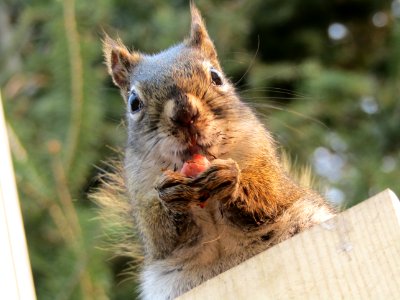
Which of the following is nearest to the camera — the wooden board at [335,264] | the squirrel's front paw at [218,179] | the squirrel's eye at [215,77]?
the wooden board at [335,264]

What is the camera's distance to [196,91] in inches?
47.4

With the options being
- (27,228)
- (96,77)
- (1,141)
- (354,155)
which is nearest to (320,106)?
(354,155)

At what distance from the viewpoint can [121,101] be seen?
213 cm

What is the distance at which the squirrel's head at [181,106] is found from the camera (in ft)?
3.72

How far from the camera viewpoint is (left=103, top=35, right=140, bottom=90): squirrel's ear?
60.9 inches

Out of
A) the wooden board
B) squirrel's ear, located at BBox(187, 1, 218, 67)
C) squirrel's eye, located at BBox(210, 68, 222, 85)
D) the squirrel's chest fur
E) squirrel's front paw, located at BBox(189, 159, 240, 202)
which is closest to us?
the wooden board

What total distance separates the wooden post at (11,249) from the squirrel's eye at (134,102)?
0.31 m

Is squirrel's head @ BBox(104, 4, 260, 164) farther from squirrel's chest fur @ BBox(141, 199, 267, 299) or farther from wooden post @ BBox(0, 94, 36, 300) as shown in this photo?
wooden post @ BBox(0, 94, 36, 300)

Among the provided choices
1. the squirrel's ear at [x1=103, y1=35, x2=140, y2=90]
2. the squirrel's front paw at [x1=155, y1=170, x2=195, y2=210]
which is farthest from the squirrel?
the squirrel's ear at [x1=103, y1=35, x2=140, y2=90]

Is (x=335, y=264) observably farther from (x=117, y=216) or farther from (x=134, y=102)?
(x=117, y=216)

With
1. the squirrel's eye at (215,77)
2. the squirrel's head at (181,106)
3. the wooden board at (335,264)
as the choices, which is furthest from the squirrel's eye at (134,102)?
the wooden board at (335,264)

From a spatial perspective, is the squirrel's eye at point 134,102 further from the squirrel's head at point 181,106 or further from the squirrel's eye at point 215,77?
the squirrel's eye at point 215,77

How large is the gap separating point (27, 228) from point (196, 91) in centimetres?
69

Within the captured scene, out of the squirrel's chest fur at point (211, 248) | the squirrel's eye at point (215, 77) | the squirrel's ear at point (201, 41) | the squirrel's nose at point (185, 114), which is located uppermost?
the squirrel's ear at point (201, 41)
